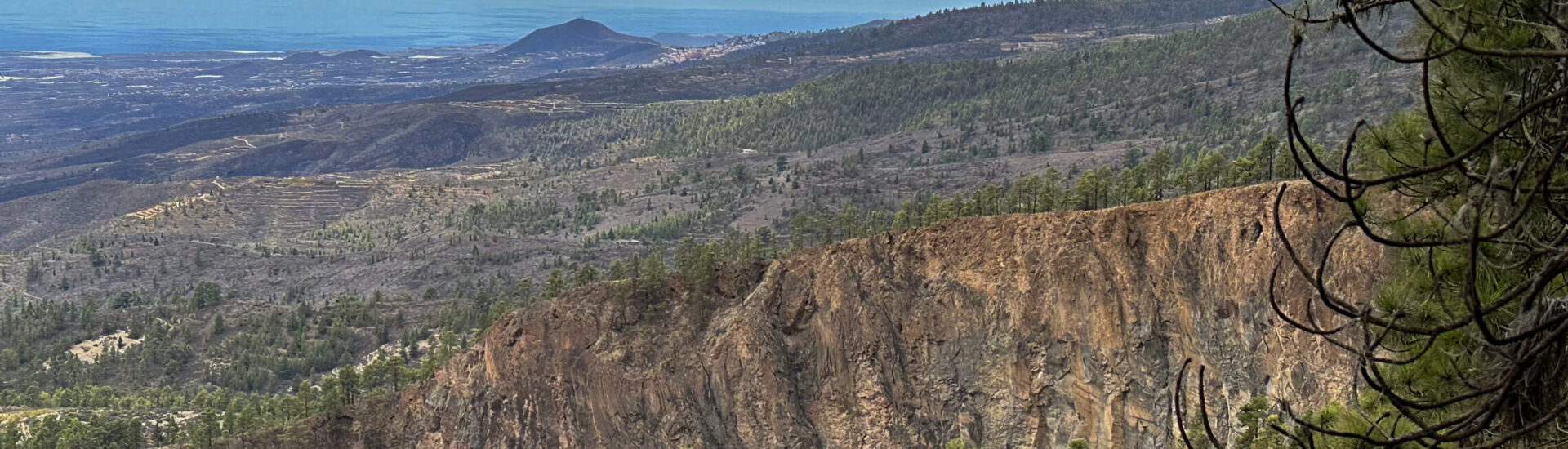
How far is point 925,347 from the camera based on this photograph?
60.3m

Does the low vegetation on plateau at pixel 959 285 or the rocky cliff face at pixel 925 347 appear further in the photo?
the rocky cliff face at pixel 925 347

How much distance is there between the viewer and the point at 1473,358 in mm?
10961

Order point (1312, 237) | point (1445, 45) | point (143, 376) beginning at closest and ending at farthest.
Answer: point (1445, 45) → point (1312, 237) → point (143, 376)

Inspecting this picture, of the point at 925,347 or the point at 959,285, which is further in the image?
the point at 925,347

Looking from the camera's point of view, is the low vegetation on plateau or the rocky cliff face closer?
the low vegetation on plateau

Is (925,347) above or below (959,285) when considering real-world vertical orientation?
below

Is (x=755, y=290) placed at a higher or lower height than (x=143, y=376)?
higher

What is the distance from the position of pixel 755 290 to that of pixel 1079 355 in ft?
53.5

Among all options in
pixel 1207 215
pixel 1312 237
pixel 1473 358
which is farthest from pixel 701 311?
pixel 1473 358

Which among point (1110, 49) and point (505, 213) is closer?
point (505, 213)

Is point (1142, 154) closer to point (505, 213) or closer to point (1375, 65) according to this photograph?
point (1375, 65)

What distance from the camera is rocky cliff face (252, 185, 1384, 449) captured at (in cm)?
4891

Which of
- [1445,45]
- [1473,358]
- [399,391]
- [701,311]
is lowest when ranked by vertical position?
[399,391]

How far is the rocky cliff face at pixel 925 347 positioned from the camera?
1925 inches
